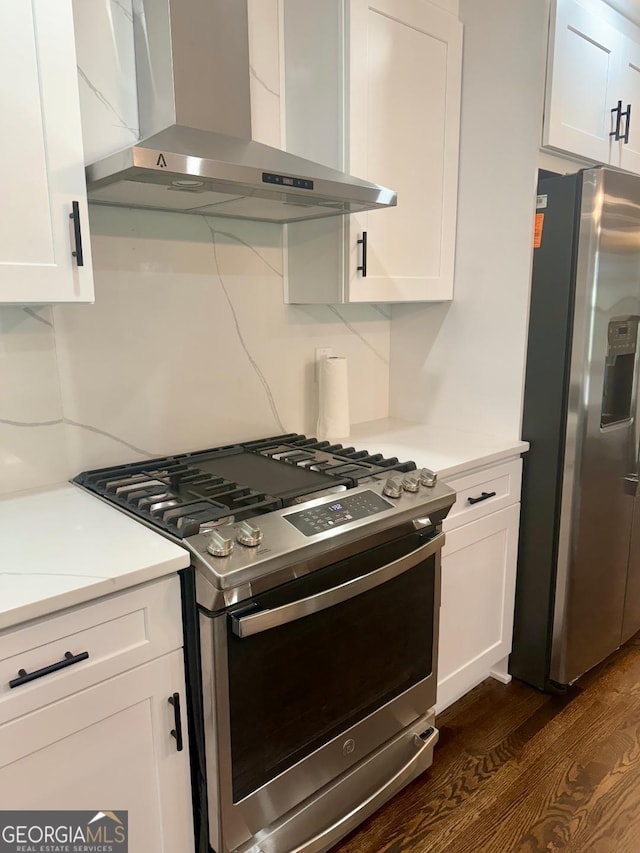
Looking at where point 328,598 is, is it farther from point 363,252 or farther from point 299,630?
point 363,252

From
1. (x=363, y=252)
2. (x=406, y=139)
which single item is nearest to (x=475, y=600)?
(x=363, y=252)

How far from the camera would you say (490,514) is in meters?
2.05

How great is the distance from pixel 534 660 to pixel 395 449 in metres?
Result: 0.96

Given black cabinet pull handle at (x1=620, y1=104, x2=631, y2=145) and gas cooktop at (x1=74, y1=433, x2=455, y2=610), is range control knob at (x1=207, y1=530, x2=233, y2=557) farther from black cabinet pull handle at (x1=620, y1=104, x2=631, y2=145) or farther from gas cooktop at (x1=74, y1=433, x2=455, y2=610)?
black cabinet pull handle at (x1=620, y1=104, x2=631, y2=145)

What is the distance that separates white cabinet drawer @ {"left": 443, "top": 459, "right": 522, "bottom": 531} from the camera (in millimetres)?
1921

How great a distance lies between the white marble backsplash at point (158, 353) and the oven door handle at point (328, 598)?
0.77m

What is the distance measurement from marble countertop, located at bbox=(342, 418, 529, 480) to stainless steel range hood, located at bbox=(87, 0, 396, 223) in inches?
30.9

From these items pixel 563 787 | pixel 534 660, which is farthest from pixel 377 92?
pixel 563 787

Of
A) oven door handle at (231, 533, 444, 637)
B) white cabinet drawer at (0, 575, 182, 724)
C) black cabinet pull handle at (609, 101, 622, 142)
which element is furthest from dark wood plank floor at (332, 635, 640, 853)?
black cabinet pull handle at (609, 101, 622, 142)

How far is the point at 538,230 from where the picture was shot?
2025 millimetres

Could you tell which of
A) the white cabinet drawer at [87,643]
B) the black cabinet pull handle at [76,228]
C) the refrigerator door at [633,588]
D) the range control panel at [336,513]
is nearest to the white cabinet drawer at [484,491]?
the range control panel at [336,513]

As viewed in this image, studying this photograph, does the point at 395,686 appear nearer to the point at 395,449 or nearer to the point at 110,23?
the point at 395,449

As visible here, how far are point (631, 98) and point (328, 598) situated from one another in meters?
2.19

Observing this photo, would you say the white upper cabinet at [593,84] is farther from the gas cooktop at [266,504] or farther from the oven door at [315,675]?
the oven door at [315,675]
